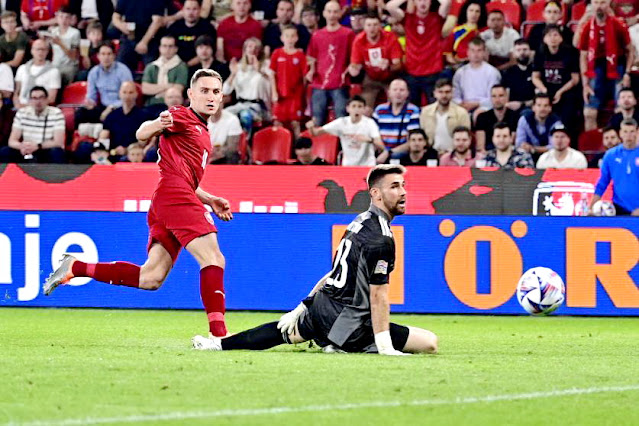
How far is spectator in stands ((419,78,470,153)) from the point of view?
17719 millimetres

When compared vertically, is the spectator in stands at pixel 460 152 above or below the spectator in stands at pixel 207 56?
below

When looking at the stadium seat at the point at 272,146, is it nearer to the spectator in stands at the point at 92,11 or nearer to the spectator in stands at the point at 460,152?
the spectator in stands at the point at 460,152

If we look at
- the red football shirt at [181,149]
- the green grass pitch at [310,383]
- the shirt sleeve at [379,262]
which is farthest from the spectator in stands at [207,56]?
the shirt sleeve at [379,262]

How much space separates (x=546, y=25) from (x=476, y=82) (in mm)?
1257

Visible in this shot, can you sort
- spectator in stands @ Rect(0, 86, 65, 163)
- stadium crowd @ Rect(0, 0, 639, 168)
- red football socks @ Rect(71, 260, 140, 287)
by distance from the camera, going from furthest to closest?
spectator in stands @ Rect(0, 86, 65, 163)
stadium crowd @ Rect(0, 0, 639, 168)
red football socks @ Rect(71, 260, 140, 287)

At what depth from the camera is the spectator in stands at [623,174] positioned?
14945 millimetres

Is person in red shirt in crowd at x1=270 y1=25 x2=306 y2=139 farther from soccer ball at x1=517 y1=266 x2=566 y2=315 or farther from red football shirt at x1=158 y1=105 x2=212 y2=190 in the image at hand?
red football shirt at x1=158 y1=105 x2=212 y2=190

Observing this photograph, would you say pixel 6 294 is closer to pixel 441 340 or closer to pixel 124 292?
pixel 124 292

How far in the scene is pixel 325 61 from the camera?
18.8m

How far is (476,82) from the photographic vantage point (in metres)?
18.4

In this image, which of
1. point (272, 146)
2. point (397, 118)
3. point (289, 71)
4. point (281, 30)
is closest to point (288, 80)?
point (289, 71)

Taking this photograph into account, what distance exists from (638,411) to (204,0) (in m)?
14.7

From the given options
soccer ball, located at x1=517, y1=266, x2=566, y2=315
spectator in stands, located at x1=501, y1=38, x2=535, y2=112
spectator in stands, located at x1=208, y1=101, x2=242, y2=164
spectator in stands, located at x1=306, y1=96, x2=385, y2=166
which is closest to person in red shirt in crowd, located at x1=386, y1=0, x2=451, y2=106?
spectator in stands, located at x1=501, y1=38, x2=535, y2=112

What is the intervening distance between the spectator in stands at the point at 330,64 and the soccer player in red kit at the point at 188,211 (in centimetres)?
904
